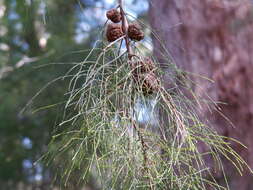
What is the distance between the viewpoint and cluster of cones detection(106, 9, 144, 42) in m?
1.48

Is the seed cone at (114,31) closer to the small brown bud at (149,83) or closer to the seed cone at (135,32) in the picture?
the seed cone at (135,32)

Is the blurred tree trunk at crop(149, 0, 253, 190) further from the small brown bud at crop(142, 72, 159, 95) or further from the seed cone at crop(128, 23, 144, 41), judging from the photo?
the small brown bud at crop(142, 72, 159, 95)

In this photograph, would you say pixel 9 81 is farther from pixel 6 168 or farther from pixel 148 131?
pixel 148 131

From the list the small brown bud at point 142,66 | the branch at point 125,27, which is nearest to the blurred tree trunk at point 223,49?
the branch at point 125,27

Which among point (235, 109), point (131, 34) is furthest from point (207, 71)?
point (131, 34)

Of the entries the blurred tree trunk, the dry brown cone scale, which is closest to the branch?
the dry brown cone scale

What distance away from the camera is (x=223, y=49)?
10.1ft

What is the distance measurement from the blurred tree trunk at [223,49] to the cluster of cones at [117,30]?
4.60ft

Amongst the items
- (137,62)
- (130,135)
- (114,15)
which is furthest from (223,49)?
A: (130,135)

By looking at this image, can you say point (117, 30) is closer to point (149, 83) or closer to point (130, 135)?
point (149, 83)

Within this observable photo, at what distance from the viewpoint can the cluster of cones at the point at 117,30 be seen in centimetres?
148

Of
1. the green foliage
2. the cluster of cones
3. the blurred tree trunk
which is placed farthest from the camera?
the blurred tree trunk

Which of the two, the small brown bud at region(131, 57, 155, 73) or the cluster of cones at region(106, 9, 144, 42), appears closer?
the small brown bud at region(131, 57, 155, 73)

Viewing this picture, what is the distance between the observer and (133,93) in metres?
1.35
